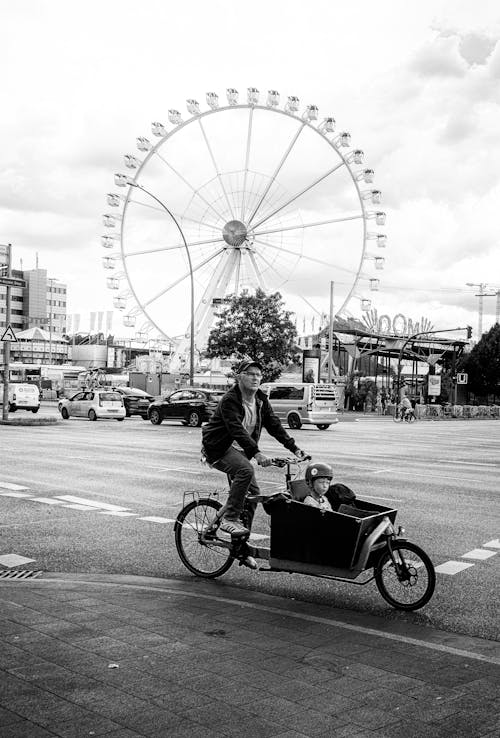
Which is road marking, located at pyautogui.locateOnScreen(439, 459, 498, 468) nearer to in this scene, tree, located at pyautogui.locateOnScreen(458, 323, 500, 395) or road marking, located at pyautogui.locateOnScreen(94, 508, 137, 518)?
road marking, located at pyautogui.locateOnScreen(94, 508, 137, 518)

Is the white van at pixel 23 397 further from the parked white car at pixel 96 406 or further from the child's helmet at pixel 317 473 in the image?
the child's helmet at pixel 317 473

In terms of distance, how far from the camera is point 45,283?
498 feet

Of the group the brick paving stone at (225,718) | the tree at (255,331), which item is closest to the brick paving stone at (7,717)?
the brick paving stone at (225,718)

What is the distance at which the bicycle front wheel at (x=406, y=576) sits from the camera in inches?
224

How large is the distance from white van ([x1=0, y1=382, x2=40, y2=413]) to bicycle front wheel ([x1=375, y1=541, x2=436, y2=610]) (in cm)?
3860

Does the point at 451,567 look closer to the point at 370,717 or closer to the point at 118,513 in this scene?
the point at 370,717

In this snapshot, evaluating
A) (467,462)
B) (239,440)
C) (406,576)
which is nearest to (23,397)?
(467,462)

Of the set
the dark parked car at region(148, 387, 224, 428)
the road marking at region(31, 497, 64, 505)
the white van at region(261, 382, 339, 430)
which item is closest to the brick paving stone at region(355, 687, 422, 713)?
the road marking at region(31, 497, 64, 505)

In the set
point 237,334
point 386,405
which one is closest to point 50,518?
point 237,334

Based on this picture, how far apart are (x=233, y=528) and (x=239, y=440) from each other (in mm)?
701

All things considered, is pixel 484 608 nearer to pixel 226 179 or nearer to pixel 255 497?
pixel 255 497

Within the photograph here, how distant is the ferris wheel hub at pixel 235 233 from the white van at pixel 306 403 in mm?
15620

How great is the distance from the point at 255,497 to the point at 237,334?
4192 cm

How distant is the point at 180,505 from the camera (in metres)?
10.6
